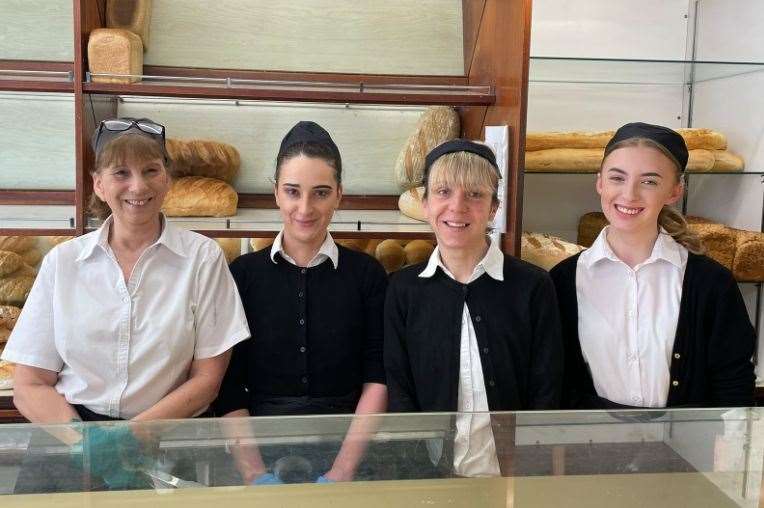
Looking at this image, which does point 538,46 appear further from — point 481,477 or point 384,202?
point 481,477

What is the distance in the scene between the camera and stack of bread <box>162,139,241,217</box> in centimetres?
211

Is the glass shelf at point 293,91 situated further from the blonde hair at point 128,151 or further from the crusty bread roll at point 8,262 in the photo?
the crusty bread roll at point 8,262

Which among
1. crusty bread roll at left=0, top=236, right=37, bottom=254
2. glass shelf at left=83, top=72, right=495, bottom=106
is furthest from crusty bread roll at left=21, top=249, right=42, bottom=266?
glass shelf at left=83, top=72, right=495, bottom=106

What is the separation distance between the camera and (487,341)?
144cm

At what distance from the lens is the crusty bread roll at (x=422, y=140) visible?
2252 mm

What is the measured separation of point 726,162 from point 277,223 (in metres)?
1.38

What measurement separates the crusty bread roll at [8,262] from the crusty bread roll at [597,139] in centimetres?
159

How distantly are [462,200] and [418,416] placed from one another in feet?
1.98

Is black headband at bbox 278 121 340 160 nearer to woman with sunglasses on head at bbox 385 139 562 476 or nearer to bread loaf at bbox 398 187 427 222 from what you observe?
woman with sunglasses on head at bbox 385 139 562 476

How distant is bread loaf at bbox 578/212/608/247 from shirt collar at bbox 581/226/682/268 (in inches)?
26.5

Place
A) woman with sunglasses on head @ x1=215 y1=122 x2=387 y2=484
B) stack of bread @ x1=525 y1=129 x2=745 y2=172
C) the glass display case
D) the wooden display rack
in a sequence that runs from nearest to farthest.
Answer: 1. the glass display case
2. woman with sunglasses on head @ x1=215 y1=122 x2=387 y2=484
3. the wooden display rack
4. stack of bread @ x1=525 y1=129 x2=745 y2=172

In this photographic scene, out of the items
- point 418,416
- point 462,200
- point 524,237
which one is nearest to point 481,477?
point 418,416

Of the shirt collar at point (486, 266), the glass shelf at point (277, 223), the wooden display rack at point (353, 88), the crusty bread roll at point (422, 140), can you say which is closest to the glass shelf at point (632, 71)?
the wooden display rack at point (353, 88)

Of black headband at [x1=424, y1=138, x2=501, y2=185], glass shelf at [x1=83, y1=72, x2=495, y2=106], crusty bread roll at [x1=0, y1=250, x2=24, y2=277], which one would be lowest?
crusty bread roll at [x1=0, y1=250, x2=24, y2=277]
